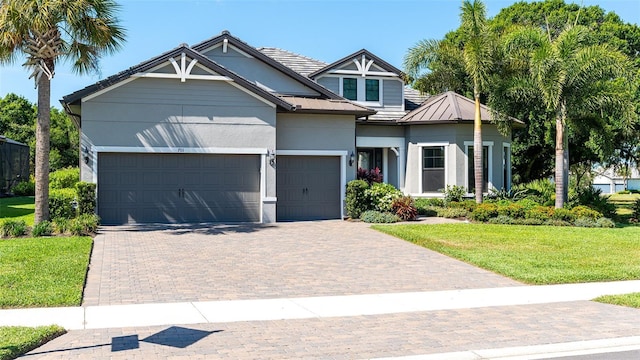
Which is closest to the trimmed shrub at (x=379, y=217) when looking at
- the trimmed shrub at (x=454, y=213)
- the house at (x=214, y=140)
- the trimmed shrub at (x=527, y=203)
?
the house at (x=214, y=140)

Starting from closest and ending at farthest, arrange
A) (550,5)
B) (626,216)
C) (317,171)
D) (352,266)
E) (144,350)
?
1. (144,350)
2. (352,266)
3. (317,171)
4. (626,216)
5. (550,5)

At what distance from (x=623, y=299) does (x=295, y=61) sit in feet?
64.3

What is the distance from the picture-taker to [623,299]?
Answer: 390 inches

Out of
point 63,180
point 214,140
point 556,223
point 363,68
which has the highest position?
point 363,68

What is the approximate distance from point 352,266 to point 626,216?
16.9 m

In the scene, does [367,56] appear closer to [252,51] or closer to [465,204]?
[252,51]

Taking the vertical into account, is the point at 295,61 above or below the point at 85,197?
above

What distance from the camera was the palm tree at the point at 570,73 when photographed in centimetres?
2028

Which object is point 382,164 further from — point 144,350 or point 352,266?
point 144,350

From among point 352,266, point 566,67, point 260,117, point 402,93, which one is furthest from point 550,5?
point 352,266

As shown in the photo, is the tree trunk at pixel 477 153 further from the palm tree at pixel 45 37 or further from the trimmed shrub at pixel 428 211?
the palm tree at pixel 45 37

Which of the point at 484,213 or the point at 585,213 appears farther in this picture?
the point at 585,213

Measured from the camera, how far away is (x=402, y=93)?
2636cm

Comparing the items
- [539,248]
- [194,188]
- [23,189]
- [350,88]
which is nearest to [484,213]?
[539,248]
